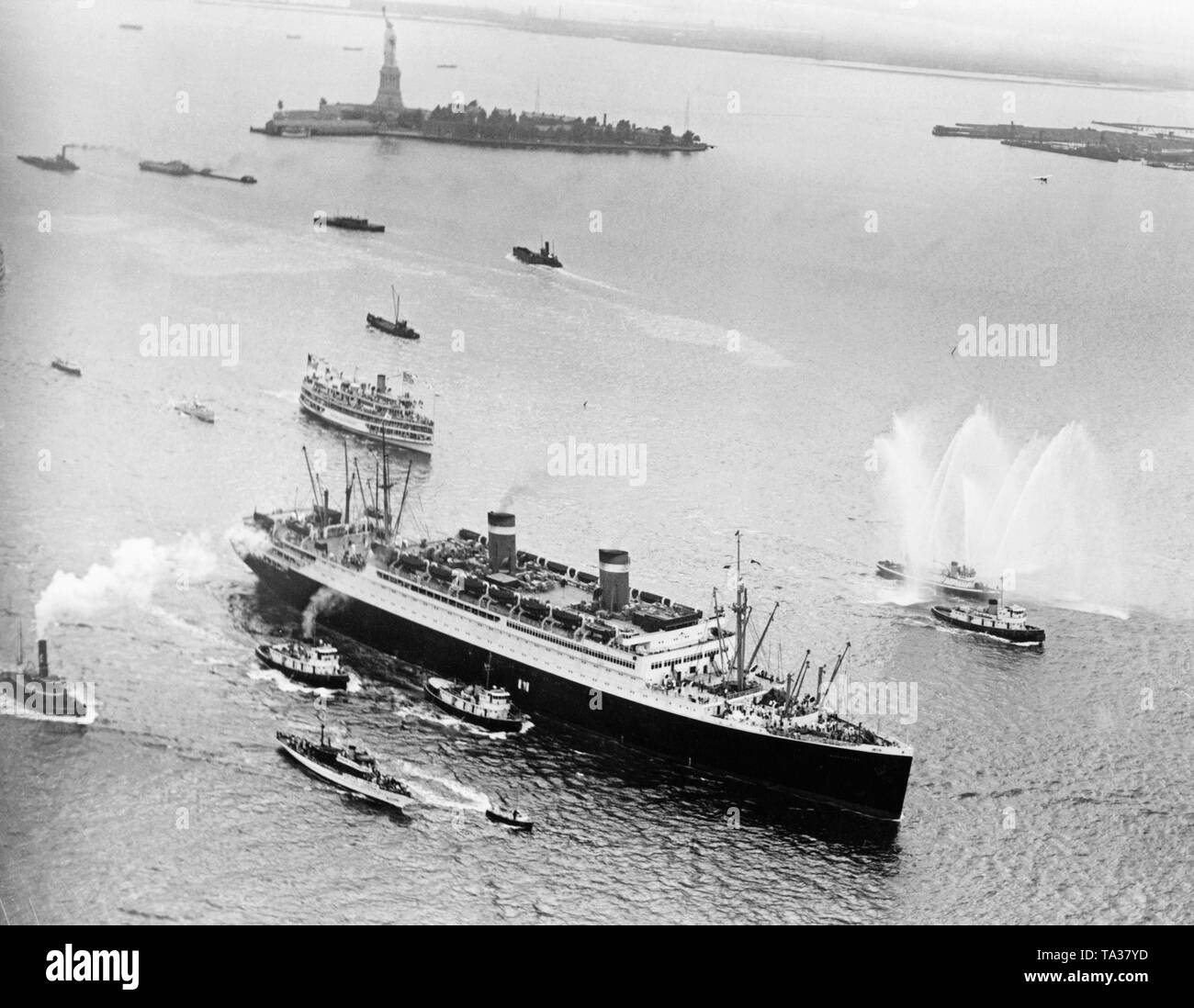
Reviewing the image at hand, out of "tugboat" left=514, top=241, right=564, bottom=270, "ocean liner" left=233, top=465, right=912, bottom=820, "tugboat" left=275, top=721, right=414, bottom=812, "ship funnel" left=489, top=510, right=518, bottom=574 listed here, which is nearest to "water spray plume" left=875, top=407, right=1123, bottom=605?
"ocean liner" left=233, top=465, right=912, bottom=820

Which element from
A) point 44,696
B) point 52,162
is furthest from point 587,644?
point 52,162

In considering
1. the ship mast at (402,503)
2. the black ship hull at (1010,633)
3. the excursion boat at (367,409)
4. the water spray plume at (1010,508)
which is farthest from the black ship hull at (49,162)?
the black ship hull at (1010,633)

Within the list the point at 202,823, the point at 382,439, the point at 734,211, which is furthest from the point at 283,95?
the point at 202,823

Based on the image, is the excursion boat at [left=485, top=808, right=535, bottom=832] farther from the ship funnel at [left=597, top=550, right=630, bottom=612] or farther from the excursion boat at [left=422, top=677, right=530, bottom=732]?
the ship funnel at [left=597, top=550, right=630, bottom=612]

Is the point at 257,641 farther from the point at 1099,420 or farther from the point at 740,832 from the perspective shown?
the point at 1099,420

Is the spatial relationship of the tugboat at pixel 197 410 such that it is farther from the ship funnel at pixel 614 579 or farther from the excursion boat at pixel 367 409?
the ship funnel at pixel 614 579

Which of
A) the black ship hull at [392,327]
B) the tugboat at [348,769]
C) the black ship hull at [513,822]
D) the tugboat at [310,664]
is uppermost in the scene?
the black ship hull at [392,327]
